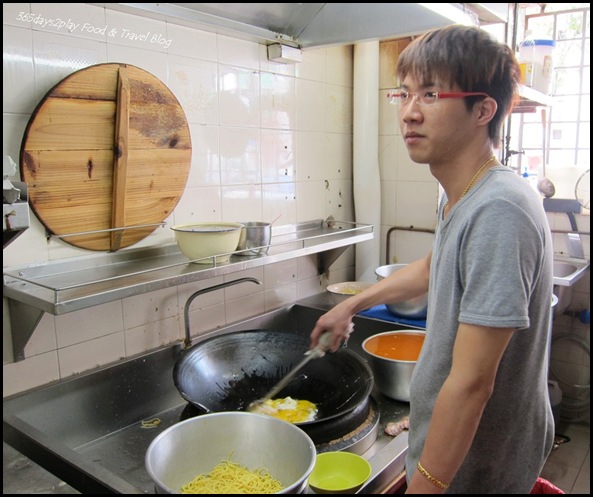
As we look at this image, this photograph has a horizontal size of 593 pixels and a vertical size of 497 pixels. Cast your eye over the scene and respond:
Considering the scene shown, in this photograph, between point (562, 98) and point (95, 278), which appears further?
point (562, 98)

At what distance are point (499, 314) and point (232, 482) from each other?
735 millimetres

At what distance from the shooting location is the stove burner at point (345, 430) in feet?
4.43

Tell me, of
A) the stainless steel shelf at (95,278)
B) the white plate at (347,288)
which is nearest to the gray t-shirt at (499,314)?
the stainless steel shelf at (95,278)

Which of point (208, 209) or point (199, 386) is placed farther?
point (208, 209)

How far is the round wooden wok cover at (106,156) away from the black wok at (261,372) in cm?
44

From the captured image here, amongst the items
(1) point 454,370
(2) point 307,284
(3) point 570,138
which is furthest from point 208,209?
(3) point 570,138

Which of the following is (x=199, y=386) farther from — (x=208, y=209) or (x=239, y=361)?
(x=208, y=209)

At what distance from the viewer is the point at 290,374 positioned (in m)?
1.41

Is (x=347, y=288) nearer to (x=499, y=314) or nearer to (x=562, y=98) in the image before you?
(x=499, y=314)

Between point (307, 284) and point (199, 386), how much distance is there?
35.0 inches

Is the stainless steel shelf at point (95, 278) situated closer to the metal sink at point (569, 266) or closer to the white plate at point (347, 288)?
the white plate at point (347, 288)

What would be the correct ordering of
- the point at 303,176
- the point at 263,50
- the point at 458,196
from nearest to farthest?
the point at 458,196 → the point at 263,50 → the point at 303,176

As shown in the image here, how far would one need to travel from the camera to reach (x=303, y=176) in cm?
226

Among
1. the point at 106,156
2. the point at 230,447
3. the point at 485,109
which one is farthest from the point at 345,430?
the point at 106,156
